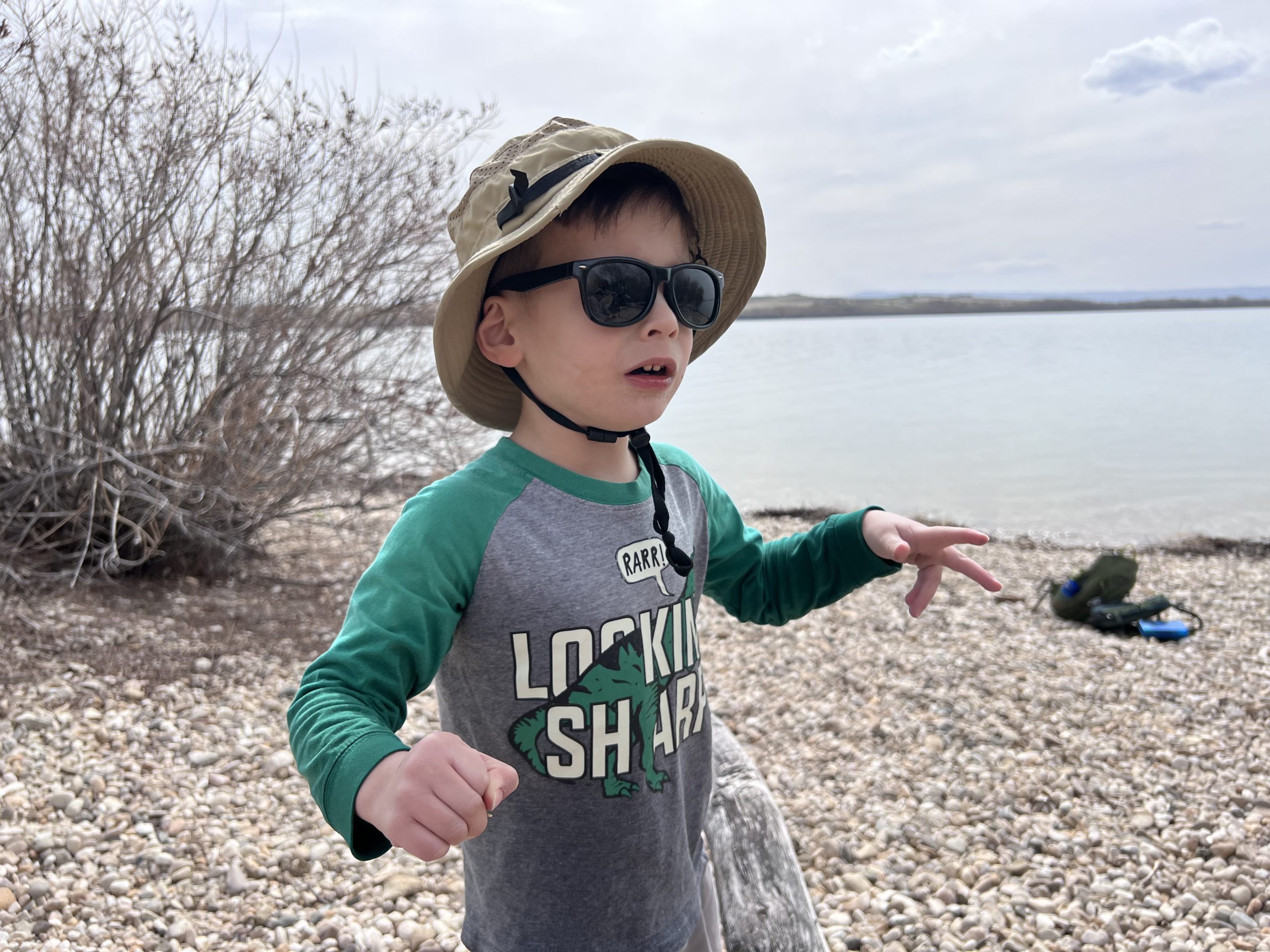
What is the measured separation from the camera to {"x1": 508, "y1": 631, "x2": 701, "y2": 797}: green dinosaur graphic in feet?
4.34

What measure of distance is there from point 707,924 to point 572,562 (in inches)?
34.1

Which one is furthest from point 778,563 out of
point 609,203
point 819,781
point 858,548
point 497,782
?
point 819,781

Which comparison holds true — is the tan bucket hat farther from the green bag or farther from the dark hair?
the green bag

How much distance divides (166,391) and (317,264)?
122 cm

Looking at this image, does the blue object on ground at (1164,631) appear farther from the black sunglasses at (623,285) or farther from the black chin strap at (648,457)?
the black sunglasses at (623,285)

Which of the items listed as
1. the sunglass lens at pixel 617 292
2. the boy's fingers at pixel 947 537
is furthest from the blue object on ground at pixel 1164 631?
the sunglass lens at pixel 617 292

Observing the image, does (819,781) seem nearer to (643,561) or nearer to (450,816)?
(643,561)

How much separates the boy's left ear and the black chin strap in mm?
24

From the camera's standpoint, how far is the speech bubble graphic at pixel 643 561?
1.39 meters

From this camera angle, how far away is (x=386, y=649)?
1.14 meters

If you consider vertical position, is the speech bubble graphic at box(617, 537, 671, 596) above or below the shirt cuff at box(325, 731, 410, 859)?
above

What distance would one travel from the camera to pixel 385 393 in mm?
6012

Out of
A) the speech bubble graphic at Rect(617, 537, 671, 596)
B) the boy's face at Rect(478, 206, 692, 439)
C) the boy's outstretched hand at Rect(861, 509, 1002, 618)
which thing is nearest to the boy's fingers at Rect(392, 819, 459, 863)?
the speech bubble graphic at Rect(617, 537, 671, 596)

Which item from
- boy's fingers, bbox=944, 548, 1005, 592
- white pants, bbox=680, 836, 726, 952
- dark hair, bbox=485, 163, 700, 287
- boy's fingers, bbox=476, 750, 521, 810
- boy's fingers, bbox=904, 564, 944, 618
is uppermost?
dark hair, bbox=485, 163, 700, 287
